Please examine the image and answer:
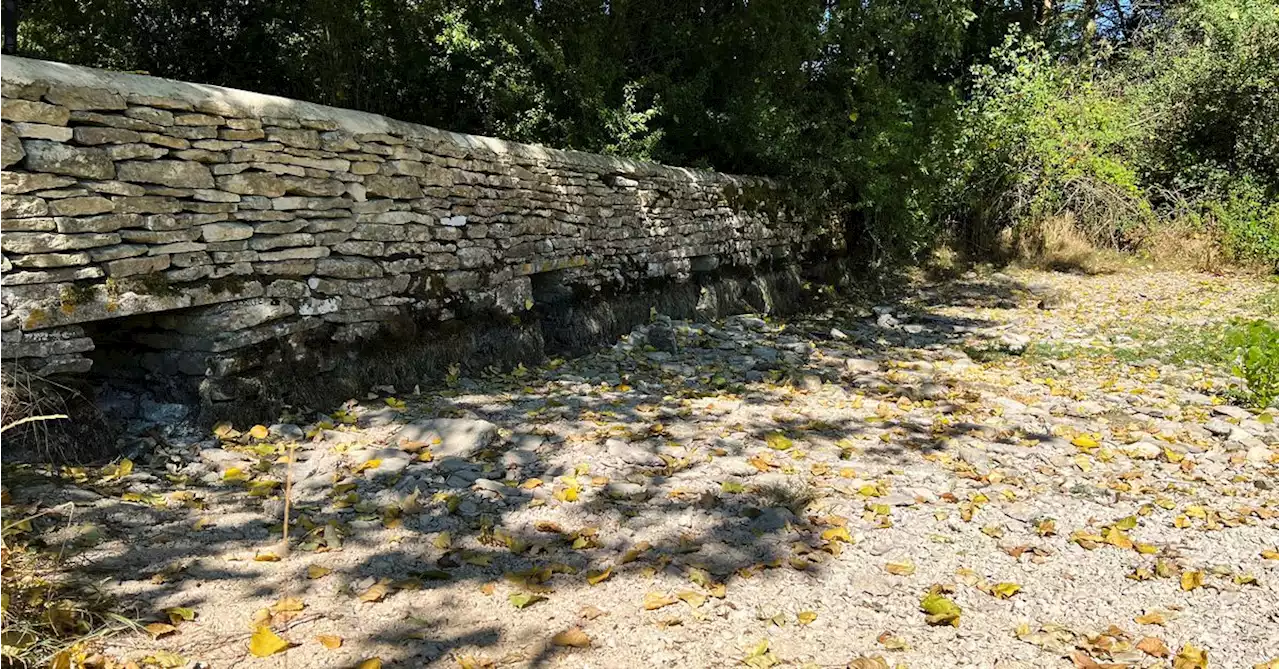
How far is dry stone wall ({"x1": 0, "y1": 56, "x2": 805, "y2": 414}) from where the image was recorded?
328 cm

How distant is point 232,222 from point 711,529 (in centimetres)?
284

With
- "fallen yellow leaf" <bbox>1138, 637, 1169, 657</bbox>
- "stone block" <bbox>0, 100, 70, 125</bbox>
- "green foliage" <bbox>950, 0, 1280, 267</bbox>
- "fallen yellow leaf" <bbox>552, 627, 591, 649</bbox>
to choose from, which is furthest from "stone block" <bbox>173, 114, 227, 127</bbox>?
"green foliage" <bbox>950, 0, 1280, 267</bbox>

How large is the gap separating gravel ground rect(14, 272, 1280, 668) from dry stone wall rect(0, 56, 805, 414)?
59 cm

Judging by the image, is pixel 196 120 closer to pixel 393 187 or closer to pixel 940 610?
pixel 393 187

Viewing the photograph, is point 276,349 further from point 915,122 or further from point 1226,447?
point 915,122

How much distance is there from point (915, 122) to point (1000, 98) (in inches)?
89.3

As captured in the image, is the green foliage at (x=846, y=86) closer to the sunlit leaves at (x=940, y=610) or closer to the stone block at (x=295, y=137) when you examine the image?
the stone block at (x=295, y=137)

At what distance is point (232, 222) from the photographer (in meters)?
4.05

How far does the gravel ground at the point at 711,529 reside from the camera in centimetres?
238

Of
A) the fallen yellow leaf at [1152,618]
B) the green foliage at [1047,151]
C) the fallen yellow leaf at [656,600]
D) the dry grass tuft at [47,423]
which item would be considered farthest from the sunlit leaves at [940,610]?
the green foliage at [1047,151]

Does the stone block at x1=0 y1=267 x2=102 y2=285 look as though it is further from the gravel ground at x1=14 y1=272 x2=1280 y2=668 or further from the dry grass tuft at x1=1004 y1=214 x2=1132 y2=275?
the dry grass tuft at x1=1004 y1=214 x2=1132 y2=275

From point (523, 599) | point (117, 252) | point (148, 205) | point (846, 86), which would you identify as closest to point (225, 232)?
point (148, 205)

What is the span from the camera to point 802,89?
32.2 feet

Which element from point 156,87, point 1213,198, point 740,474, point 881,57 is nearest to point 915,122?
point 881,57
